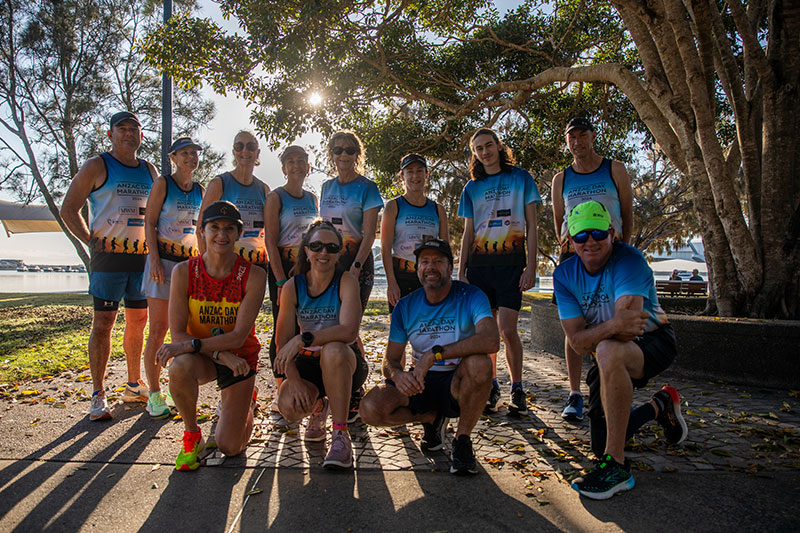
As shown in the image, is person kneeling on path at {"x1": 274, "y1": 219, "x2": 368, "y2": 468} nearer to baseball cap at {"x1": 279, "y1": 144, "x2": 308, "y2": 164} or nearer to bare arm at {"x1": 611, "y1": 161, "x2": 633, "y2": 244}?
baseball cap at {"x1": 279, "y1": 144, "x2": 308, "y2": 164}

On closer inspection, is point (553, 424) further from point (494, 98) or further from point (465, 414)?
point (494, 98)

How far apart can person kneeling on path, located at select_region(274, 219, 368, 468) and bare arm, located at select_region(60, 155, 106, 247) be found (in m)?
2.12

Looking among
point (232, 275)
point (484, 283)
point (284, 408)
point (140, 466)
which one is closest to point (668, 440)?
point (484, 283)

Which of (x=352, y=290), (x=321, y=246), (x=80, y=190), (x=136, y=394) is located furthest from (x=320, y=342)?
(x=80, y=190)

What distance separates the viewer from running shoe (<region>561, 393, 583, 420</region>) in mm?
4199

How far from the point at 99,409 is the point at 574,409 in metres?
3.76

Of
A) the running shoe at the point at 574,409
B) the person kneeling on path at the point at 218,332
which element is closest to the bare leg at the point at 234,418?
the person kneeling on path at the point at 218,332

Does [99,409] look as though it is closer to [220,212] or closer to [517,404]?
[220,212]

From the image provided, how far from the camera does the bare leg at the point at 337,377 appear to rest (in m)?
3.28

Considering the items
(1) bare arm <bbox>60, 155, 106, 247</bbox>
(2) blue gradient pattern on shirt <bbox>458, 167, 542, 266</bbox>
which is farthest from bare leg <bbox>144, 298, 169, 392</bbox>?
(2) blue gradient pattern on shirt <bbox>458, 167, 542, 266</bbox>

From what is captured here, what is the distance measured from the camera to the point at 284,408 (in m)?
3.34

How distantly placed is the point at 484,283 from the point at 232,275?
212 centimetres

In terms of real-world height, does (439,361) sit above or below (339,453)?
above

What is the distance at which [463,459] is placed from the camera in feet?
10.1
